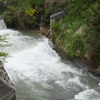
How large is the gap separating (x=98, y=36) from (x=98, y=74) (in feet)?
5.39

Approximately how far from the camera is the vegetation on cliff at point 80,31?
676 centimetres

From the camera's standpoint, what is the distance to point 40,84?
6.09 metres

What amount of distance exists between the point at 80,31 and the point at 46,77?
9.82ft

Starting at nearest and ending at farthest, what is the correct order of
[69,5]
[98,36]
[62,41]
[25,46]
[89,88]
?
[89,88], [98,36], [62,41], [25,46], [69,5]

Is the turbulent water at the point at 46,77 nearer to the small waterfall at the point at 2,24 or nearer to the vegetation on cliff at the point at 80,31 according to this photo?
the vegetation on cliff at the point at 80,31

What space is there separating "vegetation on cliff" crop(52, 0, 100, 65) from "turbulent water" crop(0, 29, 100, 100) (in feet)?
2.64

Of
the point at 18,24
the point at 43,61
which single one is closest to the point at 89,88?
the point at 43,61

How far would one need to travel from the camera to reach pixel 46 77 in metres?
6.64

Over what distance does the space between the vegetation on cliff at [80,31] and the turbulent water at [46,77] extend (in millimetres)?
804

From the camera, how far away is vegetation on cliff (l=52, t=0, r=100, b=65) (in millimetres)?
6764

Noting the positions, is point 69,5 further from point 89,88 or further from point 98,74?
point 89,88

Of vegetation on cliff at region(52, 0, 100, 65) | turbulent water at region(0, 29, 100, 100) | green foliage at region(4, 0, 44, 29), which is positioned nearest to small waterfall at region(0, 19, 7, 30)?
green foliage at region(4, 0, 44, 29)

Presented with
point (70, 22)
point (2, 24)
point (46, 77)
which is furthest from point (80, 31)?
point (2, 24)

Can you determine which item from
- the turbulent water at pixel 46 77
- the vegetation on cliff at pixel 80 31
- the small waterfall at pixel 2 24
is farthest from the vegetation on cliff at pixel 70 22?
the turbulent water at pixel 46 77
